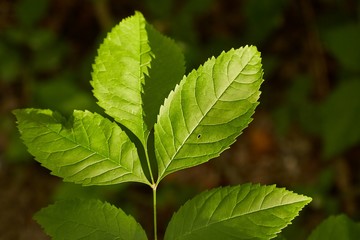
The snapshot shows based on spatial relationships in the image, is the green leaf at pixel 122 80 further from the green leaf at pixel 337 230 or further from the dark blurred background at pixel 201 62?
the dark blurred background at pixel 201 62

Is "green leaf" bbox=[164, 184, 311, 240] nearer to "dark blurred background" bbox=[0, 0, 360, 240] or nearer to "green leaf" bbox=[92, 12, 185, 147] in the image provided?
"green leaf" bbox=[92, 12, 185, 147]

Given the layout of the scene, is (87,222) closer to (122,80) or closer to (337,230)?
(122,80)

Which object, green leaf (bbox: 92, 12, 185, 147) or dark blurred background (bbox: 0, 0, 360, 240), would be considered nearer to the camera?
green leaf (bbox: 92, 12, 185, 147)

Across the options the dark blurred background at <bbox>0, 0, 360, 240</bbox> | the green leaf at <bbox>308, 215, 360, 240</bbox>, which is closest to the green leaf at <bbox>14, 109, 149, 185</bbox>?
the green leaf at <bbox>308, 215, 360, 240</bbox>

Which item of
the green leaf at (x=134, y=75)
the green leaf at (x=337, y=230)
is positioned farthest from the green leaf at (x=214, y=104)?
the green leaf at (x=337, y=230)

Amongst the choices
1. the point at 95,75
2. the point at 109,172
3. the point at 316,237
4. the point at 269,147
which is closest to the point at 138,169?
the point at 109,172

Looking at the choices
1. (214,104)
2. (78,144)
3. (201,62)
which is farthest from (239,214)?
Answer: (201,62)

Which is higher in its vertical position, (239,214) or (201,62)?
(201,62)
